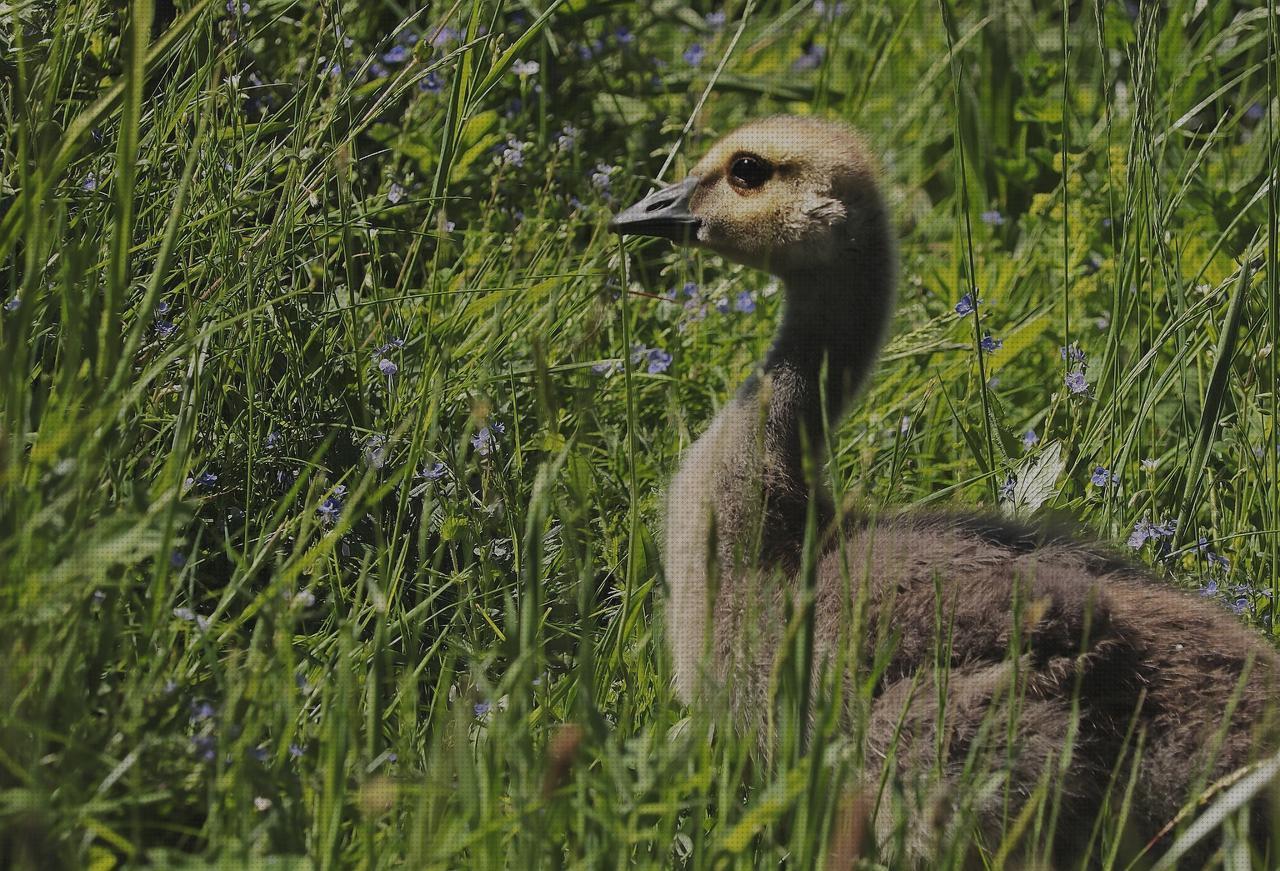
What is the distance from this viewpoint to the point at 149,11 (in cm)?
214

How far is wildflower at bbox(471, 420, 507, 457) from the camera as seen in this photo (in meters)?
3.29

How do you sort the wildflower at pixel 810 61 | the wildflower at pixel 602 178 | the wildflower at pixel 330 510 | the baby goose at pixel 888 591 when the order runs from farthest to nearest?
the wildflower at pixel 810 61
the wildflower at pixel 602 178
the wildflower at pixel 330 510
the baby goose at pixel 888 591

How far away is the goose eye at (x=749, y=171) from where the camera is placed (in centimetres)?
344

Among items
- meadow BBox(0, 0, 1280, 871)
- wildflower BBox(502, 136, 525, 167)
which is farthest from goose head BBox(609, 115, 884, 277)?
wildflower BBox(502, 136, 525, 167)

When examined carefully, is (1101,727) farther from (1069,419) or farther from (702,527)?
(1069,419)

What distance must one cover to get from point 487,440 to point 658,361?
2.25 feet

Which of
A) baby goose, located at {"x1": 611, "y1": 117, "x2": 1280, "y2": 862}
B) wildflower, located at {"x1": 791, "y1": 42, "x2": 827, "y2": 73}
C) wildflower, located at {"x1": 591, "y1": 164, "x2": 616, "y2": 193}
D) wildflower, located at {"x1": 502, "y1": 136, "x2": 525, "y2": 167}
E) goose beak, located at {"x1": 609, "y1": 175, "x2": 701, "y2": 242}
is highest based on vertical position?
wildflower, located at {"x1": 791, "y1": 42, "x2": 827, "y2": 73}

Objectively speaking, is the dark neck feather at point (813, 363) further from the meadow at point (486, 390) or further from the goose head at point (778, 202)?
the meadow at point (486, 390)

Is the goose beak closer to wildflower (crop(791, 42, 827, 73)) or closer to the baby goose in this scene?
the baby goose

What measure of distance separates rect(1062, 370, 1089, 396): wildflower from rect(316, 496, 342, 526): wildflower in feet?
5.59

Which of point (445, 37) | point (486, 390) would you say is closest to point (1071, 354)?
point (486, 390)

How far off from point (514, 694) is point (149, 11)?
1098 millimetres

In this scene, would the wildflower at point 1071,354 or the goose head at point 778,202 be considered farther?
the wildflower at point 1071,354

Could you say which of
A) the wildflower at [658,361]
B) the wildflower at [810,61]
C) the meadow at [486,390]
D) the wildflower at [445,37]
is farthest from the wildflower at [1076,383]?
the wildflower at [810,61]
